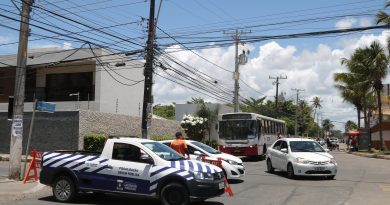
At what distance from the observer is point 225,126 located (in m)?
28.6

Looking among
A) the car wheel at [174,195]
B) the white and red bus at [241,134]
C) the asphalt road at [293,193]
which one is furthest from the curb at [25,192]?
the white and red bus at [241,134]

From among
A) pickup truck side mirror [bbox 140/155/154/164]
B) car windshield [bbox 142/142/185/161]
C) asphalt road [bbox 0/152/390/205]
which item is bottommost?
asphalt road [bbox 0/152/390/205]

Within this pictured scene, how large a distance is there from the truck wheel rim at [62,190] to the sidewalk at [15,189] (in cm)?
136

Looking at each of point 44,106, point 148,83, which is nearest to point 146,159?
point 44,106

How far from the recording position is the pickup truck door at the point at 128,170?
10430mm

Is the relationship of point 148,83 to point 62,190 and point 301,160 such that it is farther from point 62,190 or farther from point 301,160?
point 62,190

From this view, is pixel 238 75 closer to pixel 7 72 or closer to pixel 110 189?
pixel 7 72

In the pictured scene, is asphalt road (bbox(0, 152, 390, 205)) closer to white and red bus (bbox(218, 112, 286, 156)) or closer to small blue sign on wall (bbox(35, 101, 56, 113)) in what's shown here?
small blue sign on wall (bbox(35, 101, 56, 113))

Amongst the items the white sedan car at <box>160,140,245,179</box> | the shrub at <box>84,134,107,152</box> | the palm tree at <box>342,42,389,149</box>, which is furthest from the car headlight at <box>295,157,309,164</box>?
the palm tree at <box>342,42,389,149</box>

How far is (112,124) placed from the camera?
31.2 meters

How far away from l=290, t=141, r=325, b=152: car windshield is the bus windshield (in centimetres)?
925

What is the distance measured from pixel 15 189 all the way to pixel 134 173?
4.97m

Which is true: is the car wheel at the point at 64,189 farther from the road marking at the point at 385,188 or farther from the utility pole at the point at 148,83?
the utility pole at the point at 148,83

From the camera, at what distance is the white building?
35.2 meters
